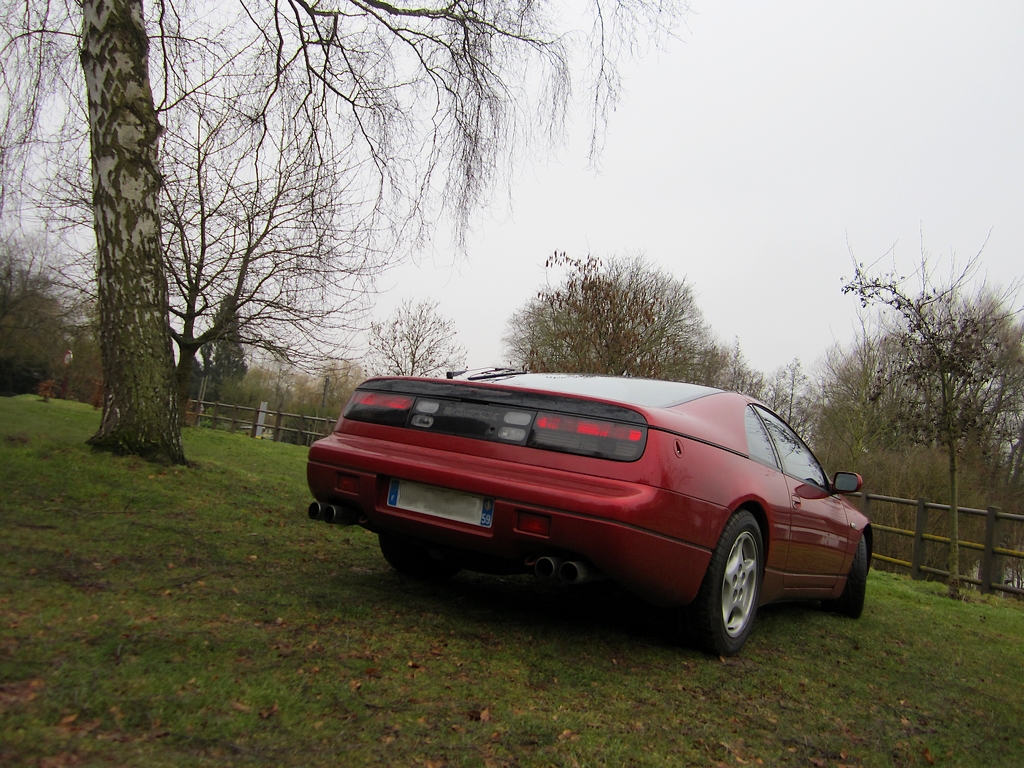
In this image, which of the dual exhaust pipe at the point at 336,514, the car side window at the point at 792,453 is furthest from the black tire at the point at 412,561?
the car side window at the point at 792,453

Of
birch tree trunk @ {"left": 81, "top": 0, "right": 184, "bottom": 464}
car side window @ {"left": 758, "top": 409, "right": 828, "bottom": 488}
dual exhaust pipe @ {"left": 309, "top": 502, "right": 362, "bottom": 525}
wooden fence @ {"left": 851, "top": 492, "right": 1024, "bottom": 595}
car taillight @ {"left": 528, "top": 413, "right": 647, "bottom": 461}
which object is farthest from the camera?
wooden fence @ {"left": 851, "top": 492, "right": 1024, "bottom": 595}

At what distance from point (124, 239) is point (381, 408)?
3.41 m

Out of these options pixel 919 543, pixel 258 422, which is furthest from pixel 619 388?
pixel 258 422

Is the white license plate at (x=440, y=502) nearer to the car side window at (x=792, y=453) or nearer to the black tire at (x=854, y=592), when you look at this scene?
the car side window at (x=792, y=453)

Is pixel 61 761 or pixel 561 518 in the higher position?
pixel 561 518

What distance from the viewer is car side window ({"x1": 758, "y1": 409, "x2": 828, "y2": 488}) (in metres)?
4.36

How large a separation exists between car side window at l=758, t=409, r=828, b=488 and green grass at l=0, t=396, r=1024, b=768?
902 mm

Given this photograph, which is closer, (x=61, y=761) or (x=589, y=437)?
(x=61, y=761)

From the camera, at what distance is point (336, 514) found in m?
3.55

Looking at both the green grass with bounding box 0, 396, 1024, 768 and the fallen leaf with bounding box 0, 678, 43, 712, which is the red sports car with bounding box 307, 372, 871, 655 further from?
the fallen leaf with bounding box 0, 678, 43, 712

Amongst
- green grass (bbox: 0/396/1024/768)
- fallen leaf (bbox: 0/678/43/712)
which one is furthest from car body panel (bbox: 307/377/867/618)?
fallen leaf (bbox: 0/678/43/712)

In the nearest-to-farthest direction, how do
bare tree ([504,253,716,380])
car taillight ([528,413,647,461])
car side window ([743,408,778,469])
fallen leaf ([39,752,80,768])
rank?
fallen leaf ([39,752,80,768]) < car taillight ([528,413,647,461]) < car side window ([743,408,778,469]) < bare tree ([504,253,716,380])

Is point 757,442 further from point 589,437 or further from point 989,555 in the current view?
point 989,555

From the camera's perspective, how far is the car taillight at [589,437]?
3.09m
